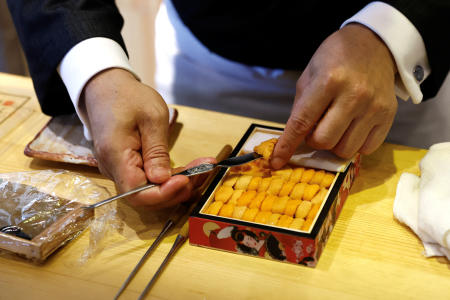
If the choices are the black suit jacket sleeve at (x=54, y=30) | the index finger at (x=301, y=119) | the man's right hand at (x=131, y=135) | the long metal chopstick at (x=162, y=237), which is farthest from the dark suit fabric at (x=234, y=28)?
the long metal chopstick at (x=162, y=237)

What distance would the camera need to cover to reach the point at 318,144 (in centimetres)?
89

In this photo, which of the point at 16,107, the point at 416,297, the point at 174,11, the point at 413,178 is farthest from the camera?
the point at 174,11

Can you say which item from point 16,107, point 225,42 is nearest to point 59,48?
point 16,107

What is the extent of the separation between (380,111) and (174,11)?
27.9 inches

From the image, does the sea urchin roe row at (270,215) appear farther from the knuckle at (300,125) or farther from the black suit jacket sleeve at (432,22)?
the black suit jacket sleeve at (432,22)

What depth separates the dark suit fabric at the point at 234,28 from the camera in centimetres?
99

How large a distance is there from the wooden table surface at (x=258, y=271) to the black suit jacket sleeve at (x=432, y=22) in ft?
1.01

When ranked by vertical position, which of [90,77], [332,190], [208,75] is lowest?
[208,75]

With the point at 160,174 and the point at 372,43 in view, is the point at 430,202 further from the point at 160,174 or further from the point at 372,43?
the point at 160,174

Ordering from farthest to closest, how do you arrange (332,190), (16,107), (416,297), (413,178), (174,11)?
(174,11), (16,107), (413,178), (332,190), (416,297)

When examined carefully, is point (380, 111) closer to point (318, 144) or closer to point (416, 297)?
point (318, 144)

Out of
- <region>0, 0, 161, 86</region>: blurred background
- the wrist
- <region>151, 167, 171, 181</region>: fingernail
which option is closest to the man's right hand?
<region>151, 167, 171, 181</region>: fingernail

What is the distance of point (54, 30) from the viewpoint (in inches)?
40.8

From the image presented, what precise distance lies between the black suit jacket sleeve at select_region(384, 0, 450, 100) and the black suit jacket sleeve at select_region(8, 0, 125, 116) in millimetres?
574
